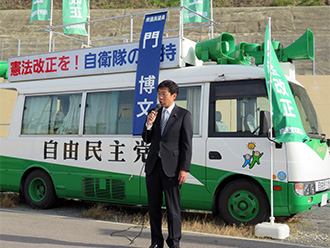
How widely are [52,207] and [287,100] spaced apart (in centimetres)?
529

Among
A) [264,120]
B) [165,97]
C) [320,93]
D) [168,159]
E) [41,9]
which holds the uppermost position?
[41,9]

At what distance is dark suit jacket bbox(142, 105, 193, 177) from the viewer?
4754 millimetres

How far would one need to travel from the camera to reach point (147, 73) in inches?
302

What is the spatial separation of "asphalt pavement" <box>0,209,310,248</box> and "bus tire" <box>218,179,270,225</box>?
0.74 metres

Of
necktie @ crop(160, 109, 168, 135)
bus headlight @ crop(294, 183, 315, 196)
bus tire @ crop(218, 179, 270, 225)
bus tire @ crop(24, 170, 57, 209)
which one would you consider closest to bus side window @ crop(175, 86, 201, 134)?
bus tire @ crop(218, 179, 270, 225)

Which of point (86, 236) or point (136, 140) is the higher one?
point (136, 140)

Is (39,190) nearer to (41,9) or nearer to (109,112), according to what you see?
(109,112)

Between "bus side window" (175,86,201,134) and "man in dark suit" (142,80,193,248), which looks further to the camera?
"bus side window" (175,86,201,134)

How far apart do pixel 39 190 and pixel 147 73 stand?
139 inches

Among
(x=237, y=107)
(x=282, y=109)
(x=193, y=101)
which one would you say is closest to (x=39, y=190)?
(x=193, y=101)

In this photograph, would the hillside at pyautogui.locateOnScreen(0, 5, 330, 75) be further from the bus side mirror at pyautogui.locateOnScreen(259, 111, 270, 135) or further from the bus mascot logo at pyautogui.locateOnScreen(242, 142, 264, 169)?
the bus side mirror at pyautogui.locateOnScreen(259, 111, 270, 135)

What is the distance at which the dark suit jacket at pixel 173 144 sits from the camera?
475 centimetres

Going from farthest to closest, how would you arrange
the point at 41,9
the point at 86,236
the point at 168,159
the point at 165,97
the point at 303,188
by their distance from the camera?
the point at 41,9, the point at 303,188, the point at 86,236, the point at 165,97, the point at 168,159

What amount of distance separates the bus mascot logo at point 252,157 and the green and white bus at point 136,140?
0.6 inches
